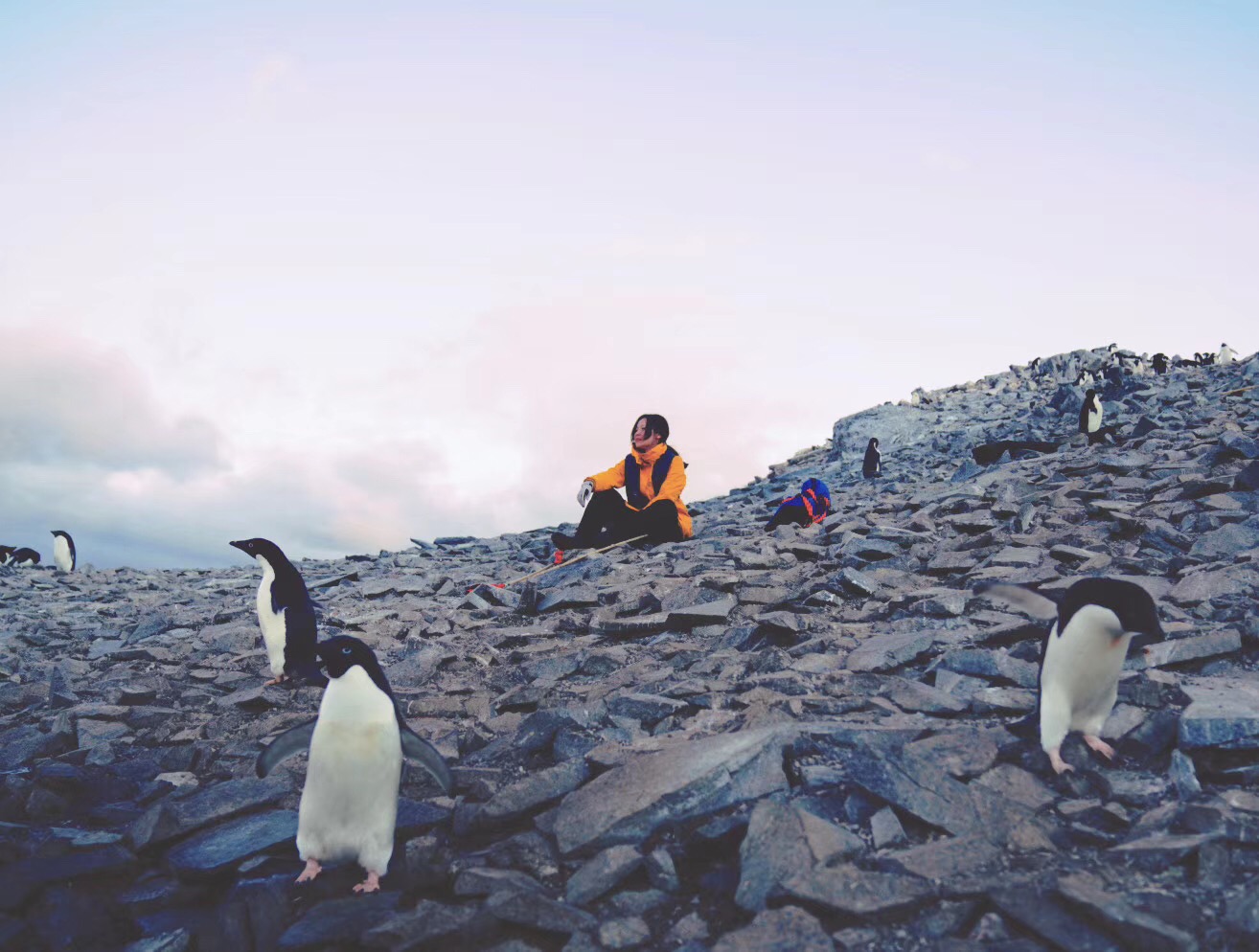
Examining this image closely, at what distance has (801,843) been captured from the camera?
120 inches

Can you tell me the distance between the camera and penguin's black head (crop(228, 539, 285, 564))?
6.97m

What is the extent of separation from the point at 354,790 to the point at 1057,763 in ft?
9.96

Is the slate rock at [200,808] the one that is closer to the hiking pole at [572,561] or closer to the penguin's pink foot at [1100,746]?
the penguin's pink foot at [1100,746]

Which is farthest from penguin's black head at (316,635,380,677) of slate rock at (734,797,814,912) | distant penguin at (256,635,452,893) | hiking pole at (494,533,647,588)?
hiking pole at (494,533,647,588)

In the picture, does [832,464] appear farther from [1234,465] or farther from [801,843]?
[801,843]

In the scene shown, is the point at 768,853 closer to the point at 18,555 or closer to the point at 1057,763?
the point at 1057,763

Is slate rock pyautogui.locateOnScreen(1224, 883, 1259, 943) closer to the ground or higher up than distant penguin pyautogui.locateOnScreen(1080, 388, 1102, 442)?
closer to the ground

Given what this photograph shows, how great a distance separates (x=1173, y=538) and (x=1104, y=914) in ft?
18.2

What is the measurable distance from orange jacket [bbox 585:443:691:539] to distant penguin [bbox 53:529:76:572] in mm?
16755

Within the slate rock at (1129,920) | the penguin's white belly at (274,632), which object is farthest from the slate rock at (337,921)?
the penguin's white belly at (274,632)

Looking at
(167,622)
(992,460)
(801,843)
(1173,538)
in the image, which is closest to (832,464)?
(992,460)

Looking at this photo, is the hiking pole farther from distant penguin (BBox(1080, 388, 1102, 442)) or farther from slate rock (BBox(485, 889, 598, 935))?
distant penguin (BBox(1080, 388, 1102, 442))

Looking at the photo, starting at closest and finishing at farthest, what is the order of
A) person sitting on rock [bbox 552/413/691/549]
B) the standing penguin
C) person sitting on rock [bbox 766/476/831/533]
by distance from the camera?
1. person sitting on rock [bbox 552/413/691/549]
2. person sitting on rock [bbox 766/476/831/533]
3. the standing penguin

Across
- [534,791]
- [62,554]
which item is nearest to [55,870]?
[534,791]
